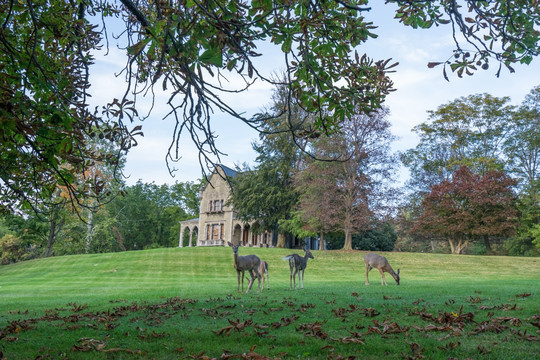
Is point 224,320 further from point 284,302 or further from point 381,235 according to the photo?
point 381,235

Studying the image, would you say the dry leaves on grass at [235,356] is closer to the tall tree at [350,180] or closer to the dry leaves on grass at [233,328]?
the dry leaves on grass at [233,328]

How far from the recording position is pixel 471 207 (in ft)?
126

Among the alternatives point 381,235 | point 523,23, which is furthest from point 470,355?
point 381,235

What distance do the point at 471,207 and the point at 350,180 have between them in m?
12.5

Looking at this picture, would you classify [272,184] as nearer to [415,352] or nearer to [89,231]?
[89,231]

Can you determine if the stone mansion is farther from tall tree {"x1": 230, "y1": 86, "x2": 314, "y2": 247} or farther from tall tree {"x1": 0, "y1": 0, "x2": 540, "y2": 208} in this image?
tall tree {"x1": 0, "y1": 0, "x2": 540, "y2": 208}

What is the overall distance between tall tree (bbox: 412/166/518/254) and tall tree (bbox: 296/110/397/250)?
7.36 metres

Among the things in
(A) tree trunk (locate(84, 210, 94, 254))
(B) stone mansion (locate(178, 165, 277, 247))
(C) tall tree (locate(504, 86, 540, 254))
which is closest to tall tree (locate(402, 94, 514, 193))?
(C) tall tree (locate(504, 86, 540, 254))

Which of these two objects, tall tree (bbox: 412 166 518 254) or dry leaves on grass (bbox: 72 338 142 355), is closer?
dry leaves on grass (bbox: 72 338 142 355)

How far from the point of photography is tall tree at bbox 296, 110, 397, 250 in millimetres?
34531

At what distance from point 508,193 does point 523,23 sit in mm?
37228

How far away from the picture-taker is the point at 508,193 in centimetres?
3738

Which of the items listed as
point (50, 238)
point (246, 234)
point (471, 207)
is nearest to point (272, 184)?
point (246, 234)

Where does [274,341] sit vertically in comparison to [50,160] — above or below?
below
